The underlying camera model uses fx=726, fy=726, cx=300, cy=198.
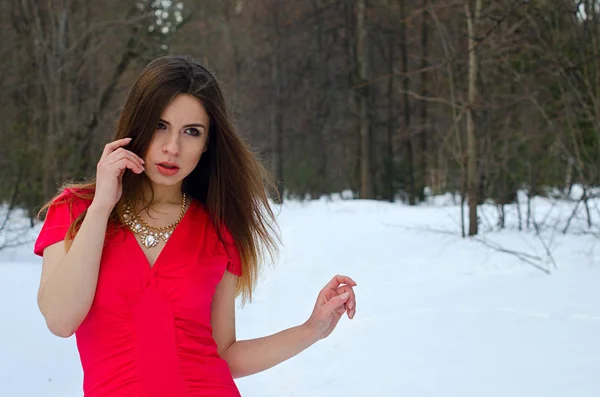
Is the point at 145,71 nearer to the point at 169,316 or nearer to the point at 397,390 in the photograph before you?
the point at 169,316

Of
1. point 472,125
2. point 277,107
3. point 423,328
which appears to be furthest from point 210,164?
point 277,107

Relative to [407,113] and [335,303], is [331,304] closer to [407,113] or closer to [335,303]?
[335,303]

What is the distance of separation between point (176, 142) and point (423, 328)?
3.92 meters

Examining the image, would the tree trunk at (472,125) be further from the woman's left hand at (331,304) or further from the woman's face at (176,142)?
the woman's face at (176,142)

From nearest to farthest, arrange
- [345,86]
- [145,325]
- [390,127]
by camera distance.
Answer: [145,325], [390,127], [345,86]

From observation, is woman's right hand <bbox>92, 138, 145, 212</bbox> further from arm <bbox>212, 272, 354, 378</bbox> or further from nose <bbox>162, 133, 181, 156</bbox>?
arm <bbox>212, 272, 354, 378</bbox>

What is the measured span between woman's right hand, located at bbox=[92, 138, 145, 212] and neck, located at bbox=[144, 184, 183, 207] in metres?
0.20

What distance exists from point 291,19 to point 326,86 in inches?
97.1

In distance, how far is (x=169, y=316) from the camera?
65.9 inches

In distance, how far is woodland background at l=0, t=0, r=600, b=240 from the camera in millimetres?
9445

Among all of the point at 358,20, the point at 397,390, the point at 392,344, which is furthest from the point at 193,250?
the point at 358,20

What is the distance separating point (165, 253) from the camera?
1734mm

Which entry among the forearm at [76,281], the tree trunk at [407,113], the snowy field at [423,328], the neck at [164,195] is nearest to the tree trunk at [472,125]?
the snowy field at [423,328]

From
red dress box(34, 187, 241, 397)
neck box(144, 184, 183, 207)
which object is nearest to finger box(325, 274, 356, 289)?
red dress box(34, 187, 241, 397)
